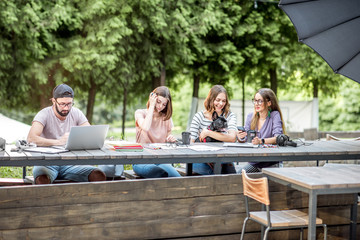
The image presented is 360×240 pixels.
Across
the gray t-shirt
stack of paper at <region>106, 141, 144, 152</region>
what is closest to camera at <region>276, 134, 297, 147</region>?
stack of paper at <region>106, 141, 144, 152</region>

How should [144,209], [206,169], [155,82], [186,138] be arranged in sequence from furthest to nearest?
[155,82] < [206,169] < [186,138] < [144,209]

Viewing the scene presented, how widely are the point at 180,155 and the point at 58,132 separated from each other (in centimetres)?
142

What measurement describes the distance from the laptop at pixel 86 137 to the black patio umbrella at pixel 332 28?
2390mm

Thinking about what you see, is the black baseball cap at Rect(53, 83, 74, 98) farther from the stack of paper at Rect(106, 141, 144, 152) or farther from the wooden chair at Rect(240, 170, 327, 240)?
the wooden chair at Rect(240, 170, 327, 240)

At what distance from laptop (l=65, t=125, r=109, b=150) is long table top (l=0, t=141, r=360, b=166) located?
88 mm

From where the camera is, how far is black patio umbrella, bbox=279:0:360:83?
5285 mm

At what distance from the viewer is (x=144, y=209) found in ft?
13.2

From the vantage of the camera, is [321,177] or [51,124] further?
[51,124]

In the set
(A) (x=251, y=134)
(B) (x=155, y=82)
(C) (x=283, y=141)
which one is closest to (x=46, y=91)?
(B) (x=155, y=82)

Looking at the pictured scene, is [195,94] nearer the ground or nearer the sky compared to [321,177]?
nearer the sky

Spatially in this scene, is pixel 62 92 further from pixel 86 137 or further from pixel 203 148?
pixel 203 148

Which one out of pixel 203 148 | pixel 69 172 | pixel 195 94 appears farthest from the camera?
pixel 195 94

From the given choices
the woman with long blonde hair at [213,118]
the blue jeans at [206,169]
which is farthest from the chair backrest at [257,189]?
the woman with long blonde hair at [213,118]

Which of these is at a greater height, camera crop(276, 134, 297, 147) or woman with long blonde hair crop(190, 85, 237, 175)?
woman with long blonde hair crop(190, 85, 237, 175)
